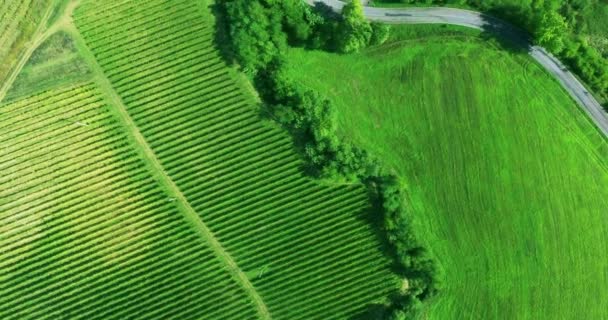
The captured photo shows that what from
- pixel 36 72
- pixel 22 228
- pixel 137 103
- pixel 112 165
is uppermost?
pixel 36 72

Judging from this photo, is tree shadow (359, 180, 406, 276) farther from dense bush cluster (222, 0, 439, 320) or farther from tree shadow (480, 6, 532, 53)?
tree shadow (480, 6, 532, 53)

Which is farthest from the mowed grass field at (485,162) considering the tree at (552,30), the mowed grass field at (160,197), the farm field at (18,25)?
the farm field at (18,25)

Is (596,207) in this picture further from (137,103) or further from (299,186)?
(137,103)

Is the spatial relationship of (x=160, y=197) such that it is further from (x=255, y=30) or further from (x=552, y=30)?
(x=552, y=30)

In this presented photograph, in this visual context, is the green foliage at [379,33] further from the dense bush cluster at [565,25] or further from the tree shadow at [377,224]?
the tree shadow at [377,224]

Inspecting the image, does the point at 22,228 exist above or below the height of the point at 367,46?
below

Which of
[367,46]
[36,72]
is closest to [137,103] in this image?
[36,72]

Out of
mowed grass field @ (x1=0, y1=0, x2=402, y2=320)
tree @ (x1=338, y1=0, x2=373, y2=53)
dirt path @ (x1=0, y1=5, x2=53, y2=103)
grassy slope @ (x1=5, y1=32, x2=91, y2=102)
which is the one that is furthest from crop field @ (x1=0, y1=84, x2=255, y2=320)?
tree @ (x1=338, y1=0, x2=373, y2=53)

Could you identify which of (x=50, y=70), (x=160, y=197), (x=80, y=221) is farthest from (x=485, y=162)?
(x=50, y=70)
